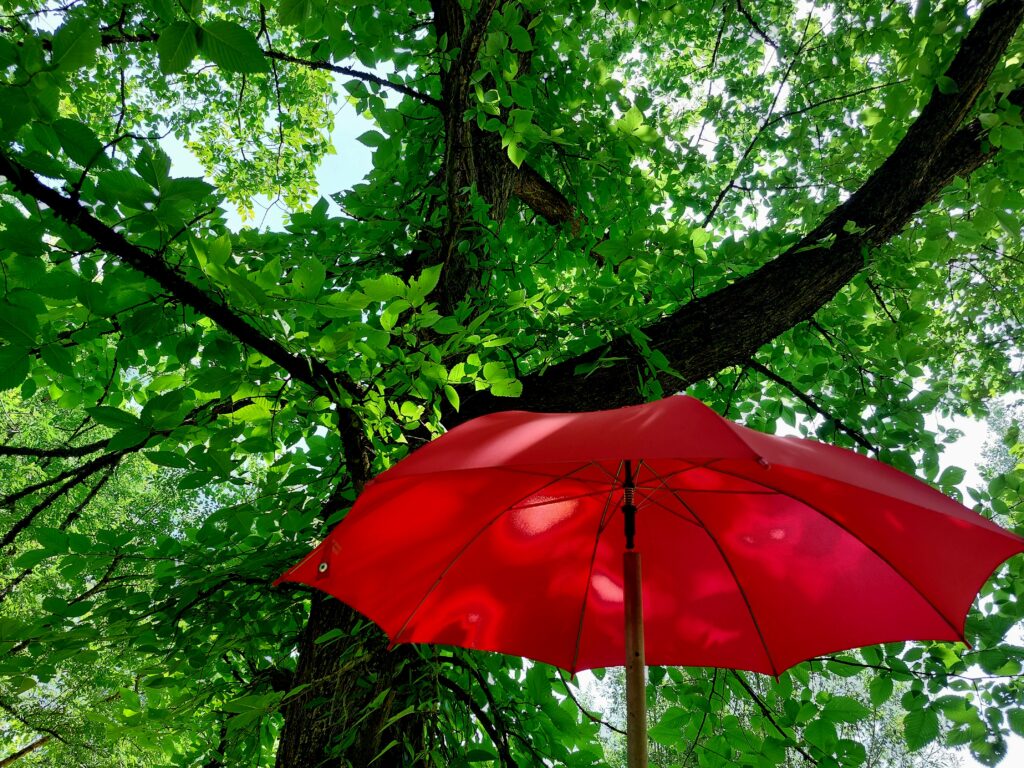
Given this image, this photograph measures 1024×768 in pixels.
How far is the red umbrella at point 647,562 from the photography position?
123cm

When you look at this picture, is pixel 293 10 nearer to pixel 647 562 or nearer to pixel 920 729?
pixel 647 562

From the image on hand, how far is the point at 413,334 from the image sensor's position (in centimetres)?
177

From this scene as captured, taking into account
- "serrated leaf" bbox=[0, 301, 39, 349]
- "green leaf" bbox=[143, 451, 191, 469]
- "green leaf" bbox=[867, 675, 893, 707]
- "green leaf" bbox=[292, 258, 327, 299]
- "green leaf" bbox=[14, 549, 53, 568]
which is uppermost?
"green leaf" bbox=[292, 258, 327, 299]

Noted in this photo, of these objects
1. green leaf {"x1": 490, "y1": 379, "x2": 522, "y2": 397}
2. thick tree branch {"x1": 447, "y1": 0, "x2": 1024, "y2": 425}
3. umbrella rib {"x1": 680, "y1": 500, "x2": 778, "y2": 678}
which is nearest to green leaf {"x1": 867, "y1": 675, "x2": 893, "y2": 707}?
umbrella rib {"x1": 680, "y1": 500, "x2": 778, "y2": 678}

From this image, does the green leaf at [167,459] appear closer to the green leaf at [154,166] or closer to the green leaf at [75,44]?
the green leaf at [154,166]

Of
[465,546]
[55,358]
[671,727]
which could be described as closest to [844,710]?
[671,727]

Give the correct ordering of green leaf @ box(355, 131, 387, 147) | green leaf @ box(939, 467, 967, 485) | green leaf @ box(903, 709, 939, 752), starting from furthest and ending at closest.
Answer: green leaf @ box(355, 131, 387, 147), green leaf @ box(939, 467, 967, 485), green leaf @ box(903, 709, 939, 752)

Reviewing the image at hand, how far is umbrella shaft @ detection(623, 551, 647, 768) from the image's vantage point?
1.30 metres

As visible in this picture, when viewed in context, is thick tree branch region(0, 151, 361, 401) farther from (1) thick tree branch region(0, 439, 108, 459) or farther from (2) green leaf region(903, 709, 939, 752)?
(2) green leaf region(903, 709, 939, 752)

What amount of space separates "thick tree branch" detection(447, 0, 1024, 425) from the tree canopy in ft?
0.04

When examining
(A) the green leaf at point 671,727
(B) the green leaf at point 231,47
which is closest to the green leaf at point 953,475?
(A) the green leaf at point 671,727

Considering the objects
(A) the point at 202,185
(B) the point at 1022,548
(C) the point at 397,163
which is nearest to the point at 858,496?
(B) the point at 1022,548

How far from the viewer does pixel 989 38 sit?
230 cm

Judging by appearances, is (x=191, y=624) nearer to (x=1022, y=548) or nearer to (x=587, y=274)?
(x=1022, y=548)
